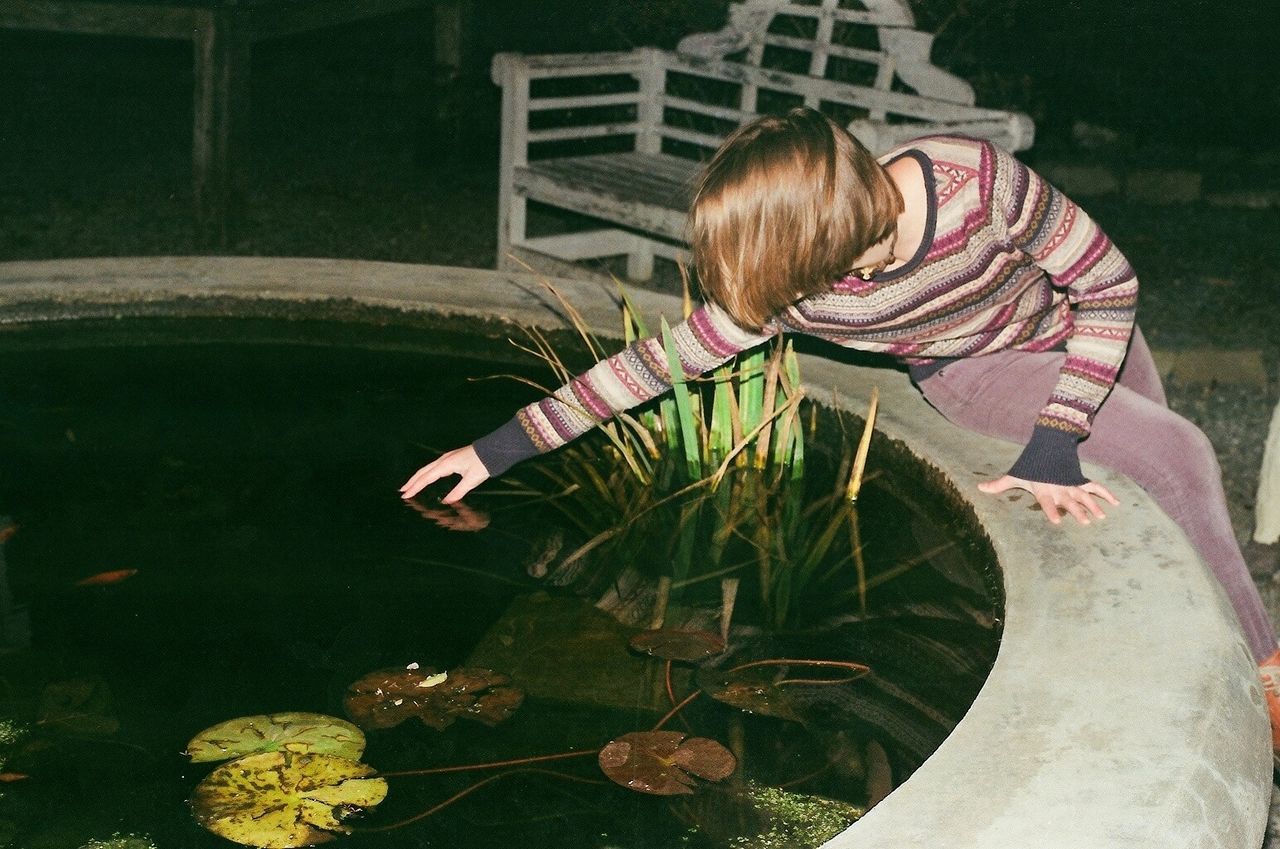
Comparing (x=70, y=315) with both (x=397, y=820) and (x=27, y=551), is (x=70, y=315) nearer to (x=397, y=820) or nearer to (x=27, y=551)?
(x=27, y=551)

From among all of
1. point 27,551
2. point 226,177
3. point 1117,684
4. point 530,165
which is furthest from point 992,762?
point 226,177

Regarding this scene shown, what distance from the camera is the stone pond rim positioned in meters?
1.31

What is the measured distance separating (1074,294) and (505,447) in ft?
2.77

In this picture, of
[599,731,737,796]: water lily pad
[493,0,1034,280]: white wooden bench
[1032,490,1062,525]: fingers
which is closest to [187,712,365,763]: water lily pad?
[599,731,737,796]: water lily pad

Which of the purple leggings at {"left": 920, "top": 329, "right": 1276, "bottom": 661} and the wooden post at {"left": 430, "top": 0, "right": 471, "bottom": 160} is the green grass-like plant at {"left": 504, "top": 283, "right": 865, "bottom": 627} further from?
the wooden post at {"left": 430, "top": 0, "right": 471, "bottom": 160}

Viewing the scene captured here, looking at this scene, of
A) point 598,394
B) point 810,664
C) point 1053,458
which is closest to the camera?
point 810,664

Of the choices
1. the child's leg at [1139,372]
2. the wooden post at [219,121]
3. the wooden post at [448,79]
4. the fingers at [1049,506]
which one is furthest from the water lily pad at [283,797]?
the wooden post at [448,79]

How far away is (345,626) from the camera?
190 cm

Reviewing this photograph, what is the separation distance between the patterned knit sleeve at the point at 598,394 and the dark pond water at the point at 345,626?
172 mm

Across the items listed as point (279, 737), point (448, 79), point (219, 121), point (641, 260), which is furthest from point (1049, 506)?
point (448, 79)

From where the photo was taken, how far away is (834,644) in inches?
74.6

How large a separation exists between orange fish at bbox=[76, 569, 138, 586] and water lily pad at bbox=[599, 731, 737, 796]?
2.68ft

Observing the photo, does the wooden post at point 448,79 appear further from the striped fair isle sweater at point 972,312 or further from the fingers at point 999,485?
the fingers at point 999,485

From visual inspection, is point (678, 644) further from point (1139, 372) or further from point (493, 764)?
point (1139, 372)
